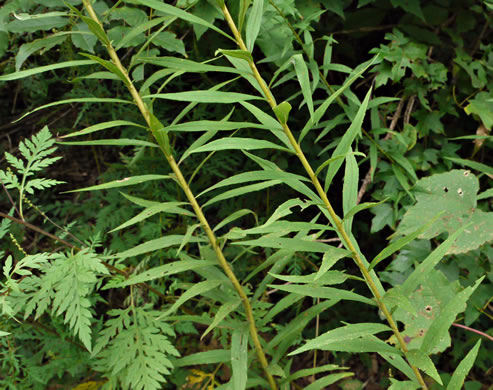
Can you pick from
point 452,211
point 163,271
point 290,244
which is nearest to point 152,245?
point 163,271

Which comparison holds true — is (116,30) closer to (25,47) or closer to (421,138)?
(25,47)

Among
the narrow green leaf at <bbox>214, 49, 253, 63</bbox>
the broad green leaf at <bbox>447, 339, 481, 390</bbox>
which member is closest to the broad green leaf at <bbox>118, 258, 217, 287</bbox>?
the narrow green leaf at <bbox>214, 49, 253, 63</bbox>

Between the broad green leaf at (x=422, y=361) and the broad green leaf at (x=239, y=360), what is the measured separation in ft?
1.17

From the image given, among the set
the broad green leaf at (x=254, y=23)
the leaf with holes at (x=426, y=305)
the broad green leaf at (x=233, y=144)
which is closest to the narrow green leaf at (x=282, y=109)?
the broad green leaf at (x=233, y=144)

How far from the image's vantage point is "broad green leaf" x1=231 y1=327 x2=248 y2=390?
1057 millimetres

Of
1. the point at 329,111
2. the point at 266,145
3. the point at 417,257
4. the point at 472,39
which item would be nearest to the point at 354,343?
the point at 266,145

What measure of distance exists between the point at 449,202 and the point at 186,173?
3.02 ft

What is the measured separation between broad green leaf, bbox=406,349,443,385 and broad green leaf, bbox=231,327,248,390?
356 millimetres

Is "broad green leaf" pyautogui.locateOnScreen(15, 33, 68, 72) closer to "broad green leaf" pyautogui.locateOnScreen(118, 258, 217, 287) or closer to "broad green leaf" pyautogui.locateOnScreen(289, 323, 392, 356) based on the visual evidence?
"broad green leaf" pyautogui.locateOnScreen(118, 258, 217, 287)

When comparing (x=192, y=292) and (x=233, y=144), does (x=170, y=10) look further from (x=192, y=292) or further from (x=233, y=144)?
(x=192, y=292)

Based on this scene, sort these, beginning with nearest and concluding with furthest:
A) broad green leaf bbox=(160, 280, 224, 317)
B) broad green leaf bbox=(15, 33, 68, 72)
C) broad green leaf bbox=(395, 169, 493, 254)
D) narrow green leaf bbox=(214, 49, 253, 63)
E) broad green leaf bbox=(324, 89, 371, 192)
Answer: narrow green leaf bbox=(214, 49, 253, 63) < broad green leaf bbox=(324, 89, 371, 192) < broad green leaf bbox=(160, 280, 224, 317) < broad green leaf bbox=(15, 33, 68, 72) < broad green leaf bbox=(395, 169, 493, 254)

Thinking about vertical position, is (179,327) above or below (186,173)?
below

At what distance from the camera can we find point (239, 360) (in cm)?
109

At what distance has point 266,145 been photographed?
88 centimetres
